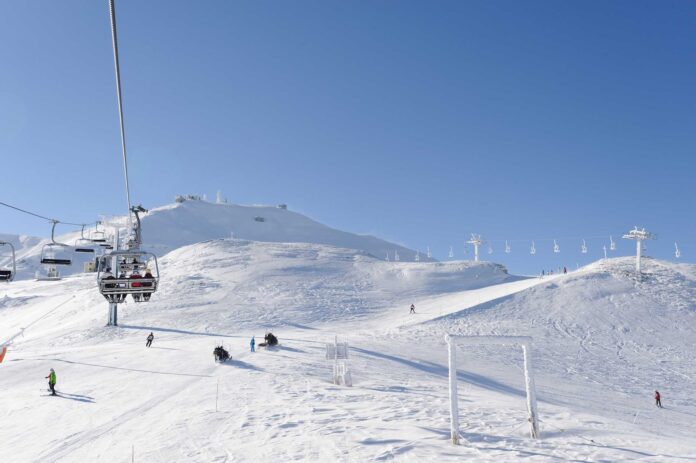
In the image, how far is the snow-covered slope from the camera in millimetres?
163250

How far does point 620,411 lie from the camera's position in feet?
89.5

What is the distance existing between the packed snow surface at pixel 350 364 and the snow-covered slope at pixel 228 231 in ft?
251

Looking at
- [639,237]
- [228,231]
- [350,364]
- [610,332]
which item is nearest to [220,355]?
[350,364]

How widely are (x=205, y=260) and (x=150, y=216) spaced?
348 feet

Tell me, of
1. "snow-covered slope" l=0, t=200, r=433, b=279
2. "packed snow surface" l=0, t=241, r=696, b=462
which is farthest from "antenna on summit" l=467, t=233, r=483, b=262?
"snow-covered slope" l=0, t=200, r=433, b=279

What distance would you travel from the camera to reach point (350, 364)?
100 ft

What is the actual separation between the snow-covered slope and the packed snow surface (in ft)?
251

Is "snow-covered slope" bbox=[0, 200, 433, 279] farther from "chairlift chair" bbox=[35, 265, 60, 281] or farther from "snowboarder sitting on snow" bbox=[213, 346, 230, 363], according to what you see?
"snowboarder sitting on snow" bbox=[213, 346, 230, 363]

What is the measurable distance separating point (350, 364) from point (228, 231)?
154 m

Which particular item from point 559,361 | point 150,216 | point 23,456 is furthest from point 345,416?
point 150,216

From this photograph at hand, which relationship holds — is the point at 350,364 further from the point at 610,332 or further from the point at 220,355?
the point at 610,332

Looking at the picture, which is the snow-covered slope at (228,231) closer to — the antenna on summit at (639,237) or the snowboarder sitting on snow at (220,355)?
the antenna on summit at (639,237)

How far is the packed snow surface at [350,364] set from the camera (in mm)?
14500

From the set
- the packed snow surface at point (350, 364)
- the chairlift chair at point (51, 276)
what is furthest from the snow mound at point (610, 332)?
the chairlift chair at point (51, 276)
